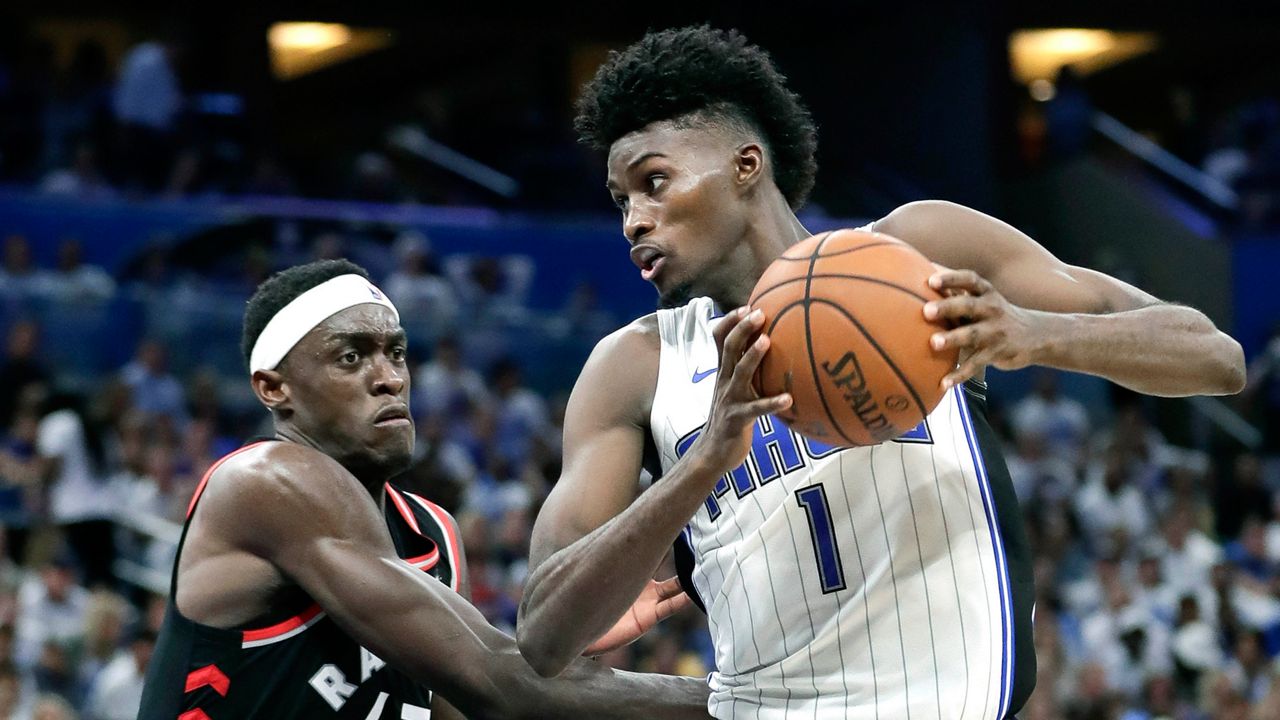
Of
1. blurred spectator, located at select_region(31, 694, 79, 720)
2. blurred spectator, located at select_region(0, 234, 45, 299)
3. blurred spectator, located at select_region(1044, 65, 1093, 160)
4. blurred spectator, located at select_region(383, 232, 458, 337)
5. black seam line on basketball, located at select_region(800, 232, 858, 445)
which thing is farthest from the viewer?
blurred spectator, located at select_region(1044, 65, 1093, 160)

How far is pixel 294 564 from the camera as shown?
12.8 feet

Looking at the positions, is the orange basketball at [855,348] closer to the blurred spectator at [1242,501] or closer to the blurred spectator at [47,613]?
the blurred spectator at [47,613]

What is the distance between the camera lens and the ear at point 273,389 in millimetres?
4273

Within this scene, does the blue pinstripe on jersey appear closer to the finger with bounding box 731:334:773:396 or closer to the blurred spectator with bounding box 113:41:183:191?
the finger with bounding box 731:334:773:396

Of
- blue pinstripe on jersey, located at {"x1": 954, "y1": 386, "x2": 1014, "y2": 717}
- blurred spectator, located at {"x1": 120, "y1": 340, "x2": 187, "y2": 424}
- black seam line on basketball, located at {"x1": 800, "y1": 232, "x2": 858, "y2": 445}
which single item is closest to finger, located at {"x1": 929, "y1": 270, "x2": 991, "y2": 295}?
black seam line on basketball, located at {"x1": 800, "y1": 232, "x2": 858, "y2": 445}

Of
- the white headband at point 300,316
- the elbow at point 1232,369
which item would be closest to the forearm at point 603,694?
the white headband at point 300,316

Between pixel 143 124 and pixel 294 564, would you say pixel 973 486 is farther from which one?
pixel 143 124

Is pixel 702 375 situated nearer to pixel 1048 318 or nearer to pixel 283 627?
pixel 1048 318

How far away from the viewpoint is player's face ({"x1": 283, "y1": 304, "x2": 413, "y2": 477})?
4.20 meters

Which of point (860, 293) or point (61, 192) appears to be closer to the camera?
point (860, 293)

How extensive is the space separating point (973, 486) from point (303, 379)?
1.75m

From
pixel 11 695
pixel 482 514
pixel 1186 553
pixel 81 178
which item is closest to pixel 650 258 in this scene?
pixel 11 695

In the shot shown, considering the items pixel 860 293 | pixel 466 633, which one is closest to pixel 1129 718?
pixel 466 633

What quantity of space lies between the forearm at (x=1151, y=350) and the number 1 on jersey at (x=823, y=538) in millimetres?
540
